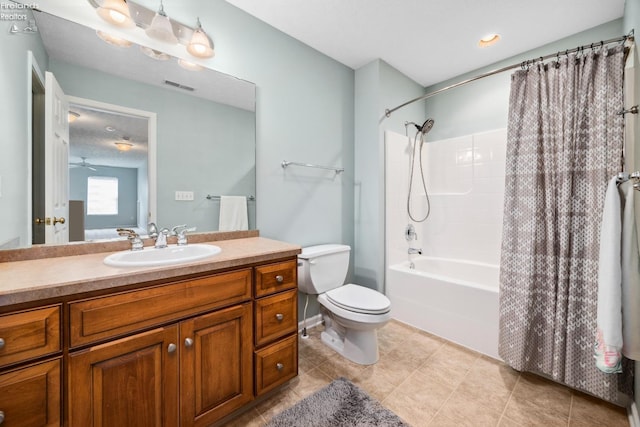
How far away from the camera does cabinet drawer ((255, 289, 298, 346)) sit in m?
1.34

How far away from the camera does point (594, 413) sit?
1387 mm

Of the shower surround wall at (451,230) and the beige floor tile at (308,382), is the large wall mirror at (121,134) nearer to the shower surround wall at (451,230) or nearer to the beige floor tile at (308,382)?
the beige floor tile at (308,382)

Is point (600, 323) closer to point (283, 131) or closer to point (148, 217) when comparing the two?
point (283, 131)

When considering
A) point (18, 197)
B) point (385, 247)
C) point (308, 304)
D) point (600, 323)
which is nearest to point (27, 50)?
point (18, 197)

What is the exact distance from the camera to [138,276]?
0.96m

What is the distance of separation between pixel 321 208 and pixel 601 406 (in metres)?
2.12

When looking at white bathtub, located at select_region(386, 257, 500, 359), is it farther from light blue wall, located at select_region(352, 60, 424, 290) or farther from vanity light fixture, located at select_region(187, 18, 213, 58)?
vanity light fixture, located at select_region(187, 18, 213, 58)

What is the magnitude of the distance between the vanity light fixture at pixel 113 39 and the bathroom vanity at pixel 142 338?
3.65ft

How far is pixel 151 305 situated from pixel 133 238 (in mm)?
560

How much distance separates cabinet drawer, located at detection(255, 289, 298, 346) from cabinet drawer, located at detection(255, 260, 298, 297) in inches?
1.5

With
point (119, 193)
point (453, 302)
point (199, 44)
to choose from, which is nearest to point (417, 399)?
point (453, 302)

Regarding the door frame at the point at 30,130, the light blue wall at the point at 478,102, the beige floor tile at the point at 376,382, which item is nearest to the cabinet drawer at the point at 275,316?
the beige floor tile at the point at 376,382

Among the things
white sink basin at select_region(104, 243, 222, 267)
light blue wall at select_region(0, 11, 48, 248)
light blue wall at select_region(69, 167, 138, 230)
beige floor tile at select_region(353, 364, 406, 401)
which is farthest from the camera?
beige floor tile at select_region(353, 364, 406, 401)

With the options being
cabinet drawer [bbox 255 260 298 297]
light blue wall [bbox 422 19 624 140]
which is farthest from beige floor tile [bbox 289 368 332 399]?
light blue wall [bbox 422 19 624 140]
